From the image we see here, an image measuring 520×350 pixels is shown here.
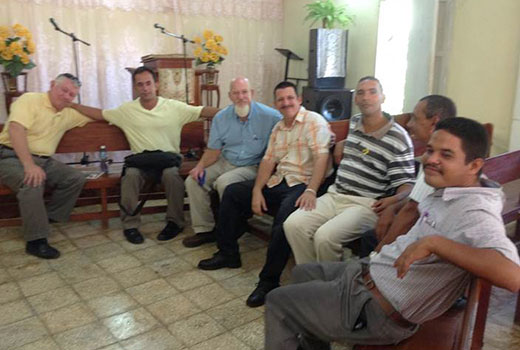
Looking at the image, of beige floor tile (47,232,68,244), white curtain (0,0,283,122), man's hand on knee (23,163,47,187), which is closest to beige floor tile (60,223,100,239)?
beige floor tile (47,232,68,244)

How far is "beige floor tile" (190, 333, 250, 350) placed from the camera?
2.10 m

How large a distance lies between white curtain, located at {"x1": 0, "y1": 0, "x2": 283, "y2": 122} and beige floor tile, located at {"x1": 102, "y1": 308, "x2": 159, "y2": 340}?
10.5 ft

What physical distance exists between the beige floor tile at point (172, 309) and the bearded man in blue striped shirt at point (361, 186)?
2.00ft

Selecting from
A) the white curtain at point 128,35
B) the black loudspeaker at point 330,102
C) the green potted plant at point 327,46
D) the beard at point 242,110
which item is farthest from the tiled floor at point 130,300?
the green potted plant at point 327,46

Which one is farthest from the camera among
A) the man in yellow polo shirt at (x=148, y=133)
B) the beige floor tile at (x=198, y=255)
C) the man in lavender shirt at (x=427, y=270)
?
the man in yellow polo shirt at (x=148, y=133)

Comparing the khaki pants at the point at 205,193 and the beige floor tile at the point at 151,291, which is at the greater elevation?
the khaki pants at the point at 205,193

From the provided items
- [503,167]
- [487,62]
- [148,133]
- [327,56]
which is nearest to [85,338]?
[148,133]

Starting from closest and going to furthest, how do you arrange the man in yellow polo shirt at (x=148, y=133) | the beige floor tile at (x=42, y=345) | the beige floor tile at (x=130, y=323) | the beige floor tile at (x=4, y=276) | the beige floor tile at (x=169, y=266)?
the beige floor tile at (x=42, y=345), the beige floor tile at (x=130, y=323), the beige floor tile at (x=4, y=276), the beige floor tile at (x=169, y=266), the man in yellow polo shirt at (x=148, y=133)

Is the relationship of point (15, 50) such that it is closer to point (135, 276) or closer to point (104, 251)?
point (104, 251)

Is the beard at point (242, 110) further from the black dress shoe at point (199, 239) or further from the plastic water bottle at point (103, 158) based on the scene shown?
the plastic water bottle at point (103, 158)

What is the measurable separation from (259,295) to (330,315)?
0.98 m

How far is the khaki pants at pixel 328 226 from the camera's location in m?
2.26

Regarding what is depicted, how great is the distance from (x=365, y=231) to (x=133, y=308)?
1.24 m

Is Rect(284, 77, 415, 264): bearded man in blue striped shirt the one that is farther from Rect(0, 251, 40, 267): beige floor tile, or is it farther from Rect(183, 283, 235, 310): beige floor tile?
Rect(0, 251, 40, 267): beige floor tile
